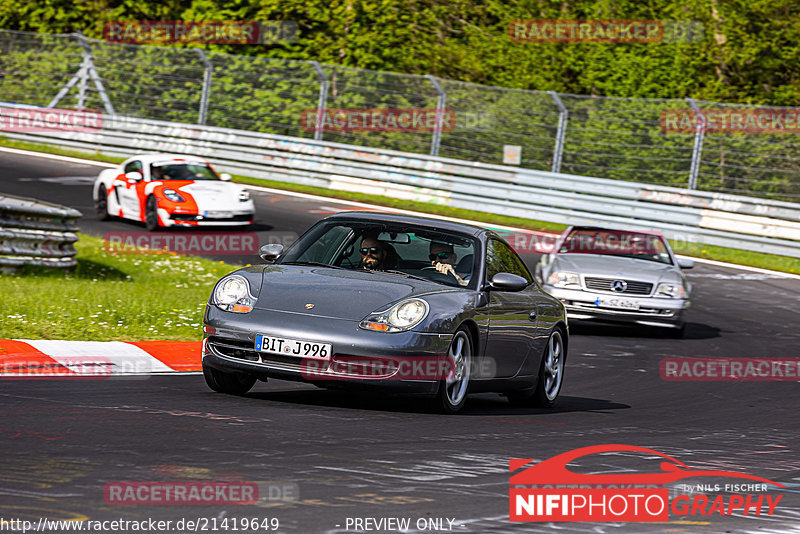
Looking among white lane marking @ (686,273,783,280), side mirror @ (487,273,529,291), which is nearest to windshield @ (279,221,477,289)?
side mirror @ (487,273,529,291)

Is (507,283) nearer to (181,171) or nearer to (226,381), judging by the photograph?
(226,381)

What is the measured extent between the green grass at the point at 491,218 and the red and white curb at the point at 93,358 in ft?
49.4

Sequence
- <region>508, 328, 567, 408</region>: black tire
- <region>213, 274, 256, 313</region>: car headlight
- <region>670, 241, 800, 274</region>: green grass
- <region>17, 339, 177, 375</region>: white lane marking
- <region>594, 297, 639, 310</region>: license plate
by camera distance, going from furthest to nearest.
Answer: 1. <region>670, 241, 800, 274</region>: green grass
2. <region>594, 297, 639, 310</region>: license plate
3. <region>508, 328, 567, 408</region>: black tire
4. <region>17, 339, 177, 375</region>: white lane marking
5. <region>213, 274, 256, 313</region>: car headlight

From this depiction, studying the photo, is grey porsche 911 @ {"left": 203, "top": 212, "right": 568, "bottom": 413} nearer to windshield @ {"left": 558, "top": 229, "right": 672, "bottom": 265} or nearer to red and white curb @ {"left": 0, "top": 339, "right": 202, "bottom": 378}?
red and white curb @ {"left": 0, "top": 339, "right": 202, "bottom": 378}

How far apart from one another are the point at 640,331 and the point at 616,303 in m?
1.63

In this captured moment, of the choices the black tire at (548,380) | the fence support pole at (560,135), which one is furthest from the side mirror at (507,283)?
the fence support pole at (560,135)

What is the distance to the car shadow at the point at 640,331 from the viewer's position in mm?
16234

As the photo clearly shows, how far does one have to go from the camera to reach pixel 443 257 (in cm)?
909

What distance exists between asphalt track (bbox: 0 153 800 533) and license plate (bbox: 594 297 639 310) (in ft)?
10.6

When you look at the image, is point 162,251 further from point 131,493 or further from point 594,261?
point 131,493

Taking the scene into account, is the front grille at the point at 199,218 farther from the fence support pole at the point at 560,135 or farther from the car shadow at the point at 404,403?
the car shadow at the point at 404,403

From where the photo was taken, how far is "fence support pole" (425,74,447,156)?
27.7m

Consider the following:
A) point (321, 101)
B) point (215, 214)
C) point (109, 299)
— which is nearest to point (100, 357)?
point (109, 299)

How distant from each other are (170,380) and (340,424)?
2245mm
